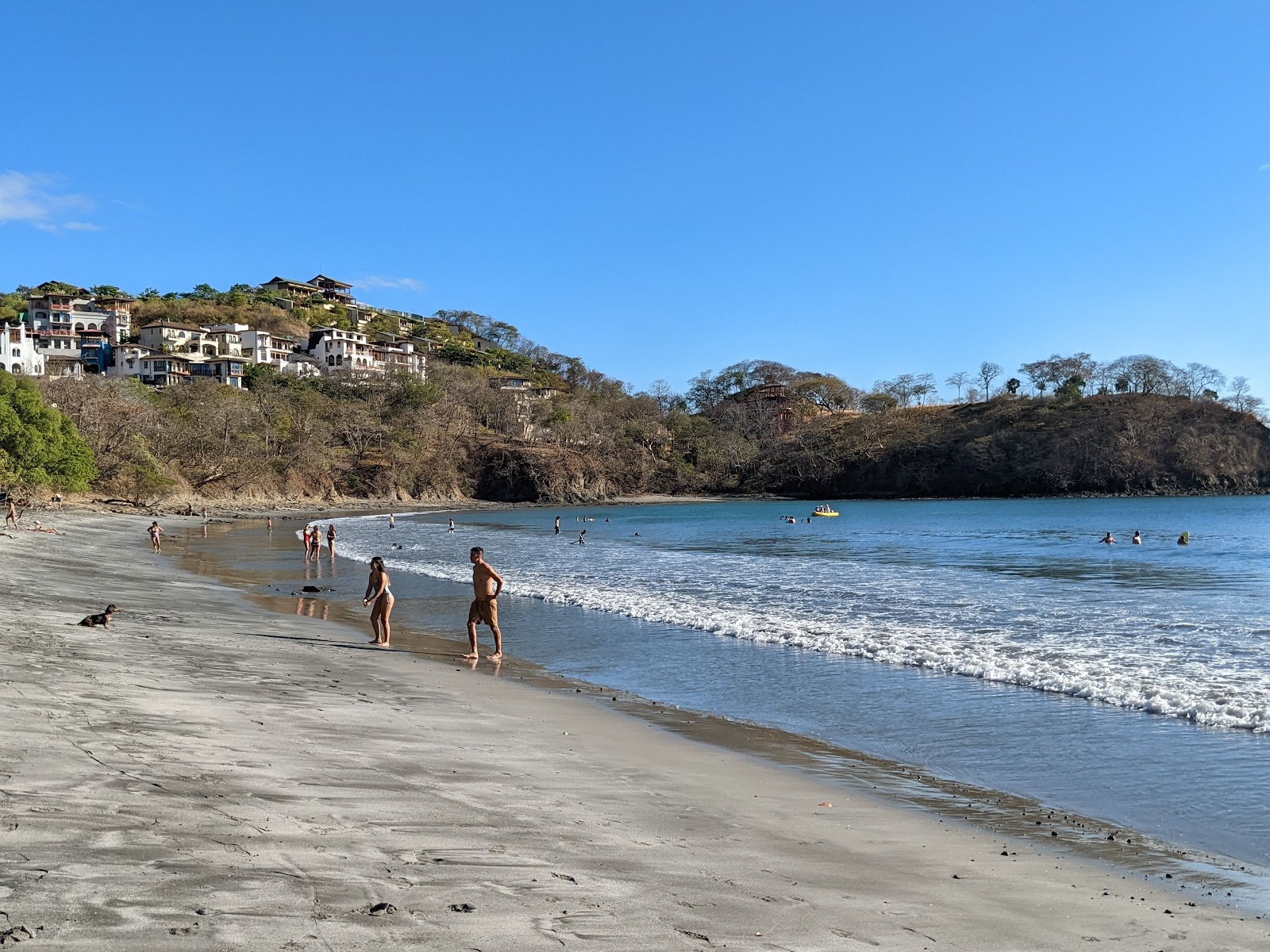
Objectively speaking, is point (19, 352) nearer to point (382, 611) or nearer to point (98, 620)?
point (98, 620)

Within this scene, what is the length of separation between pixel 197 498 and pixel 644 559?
47.0m

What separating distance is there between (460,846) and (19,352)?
369 ft

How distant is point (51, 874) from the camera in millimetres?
3707

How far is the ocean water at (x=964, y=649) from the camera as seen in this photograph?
25.8 ft

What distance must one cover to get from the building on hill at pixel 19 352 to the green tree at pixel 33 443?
182 ft

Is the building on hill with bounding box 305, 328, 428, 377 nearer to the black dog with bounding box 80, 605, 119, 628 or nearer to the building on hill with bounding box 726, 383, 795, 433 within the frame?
the building on hill with bounding box 726, 383, 795, 433

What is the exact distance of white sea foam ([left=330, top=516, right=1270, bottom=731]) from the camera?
1131 cm

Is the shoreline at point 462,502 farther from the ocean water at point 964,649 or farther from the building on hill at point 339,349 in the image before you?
the building on hill at point 339,349

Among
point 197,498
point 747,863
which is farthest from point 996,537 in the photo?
point 197,498

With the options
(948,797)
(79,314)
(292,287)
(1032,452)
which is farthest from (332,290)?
(948,797)

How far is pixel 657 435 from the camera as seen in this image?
123 metres

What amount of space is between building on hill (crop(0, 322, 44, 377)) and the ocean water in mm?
75968

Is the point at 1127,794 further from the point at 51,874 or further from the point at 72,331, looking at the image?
the point at 72,331

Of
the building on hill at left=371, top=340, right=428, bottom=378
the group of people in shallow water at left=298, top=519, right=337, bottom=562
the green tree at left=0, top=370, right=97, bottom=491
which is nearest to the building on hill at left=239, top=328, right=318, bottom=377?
the building on hill at left=371, top=340, right=428, bottom=378
